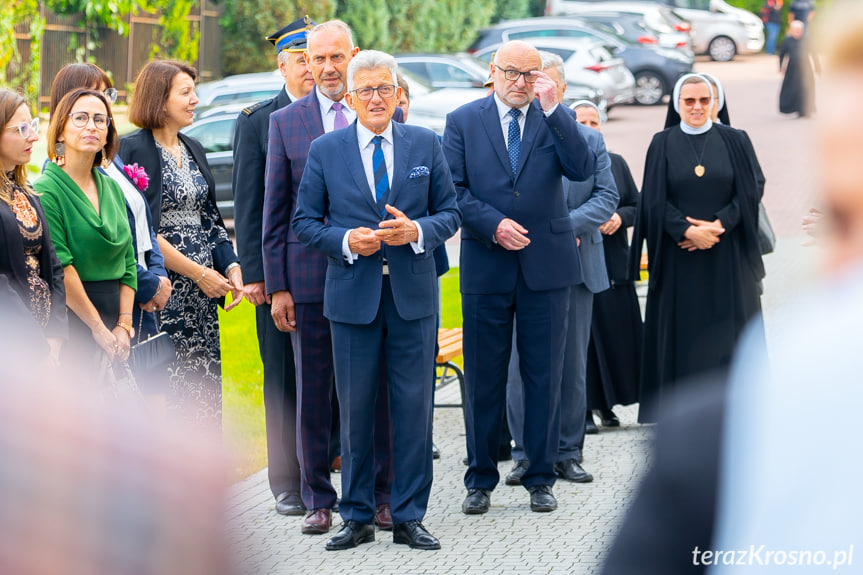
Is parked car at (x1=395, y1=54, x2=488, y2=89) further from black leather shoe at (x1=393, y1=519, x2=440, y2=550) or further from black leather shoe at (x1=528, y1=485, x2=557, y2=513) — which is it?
black leather shoe at (x1=393, y1=519, x2=440, y2=550)

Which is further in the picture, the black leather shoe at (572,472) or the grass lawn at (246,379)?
the grass lawn at (246,379)

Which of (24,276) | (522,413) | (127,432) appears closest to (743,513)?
(127,432)

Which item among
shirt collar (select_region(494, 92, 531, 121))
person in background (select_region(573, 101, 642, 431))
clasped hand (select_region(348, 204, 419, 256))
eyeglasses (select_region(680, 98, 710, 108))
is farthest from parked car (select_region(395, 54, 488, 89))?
clasped hand (select_region(348, 204, 419, 256))

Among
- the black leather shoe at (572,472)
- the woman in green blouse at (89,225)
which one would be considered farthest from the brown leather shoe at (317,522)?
the black leather shoe at (572,472)

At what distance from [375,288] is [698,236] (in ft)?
8.40

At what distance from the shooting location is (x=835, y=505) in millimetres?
1166

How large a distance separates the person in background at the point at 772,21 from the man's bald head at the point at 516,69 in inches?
1395

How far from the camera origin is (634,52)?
30.1 meters

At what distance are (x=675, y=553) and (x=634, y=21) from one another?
34.1m

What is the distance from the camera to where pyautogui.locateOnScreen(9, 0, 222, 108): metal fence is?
1175 inches

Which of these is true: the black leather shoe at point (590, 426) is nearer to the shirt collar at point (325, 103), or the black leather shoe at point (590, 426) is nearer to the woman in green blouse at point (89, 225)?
the shirt collar at point (325, 103)

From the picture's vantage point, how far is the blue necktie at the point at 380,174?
5.83 metres

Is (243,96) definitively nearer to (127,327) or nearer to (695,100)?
(695,100)

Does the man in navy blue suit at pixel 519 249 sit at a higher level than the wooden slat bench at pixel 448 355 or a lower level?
higher
